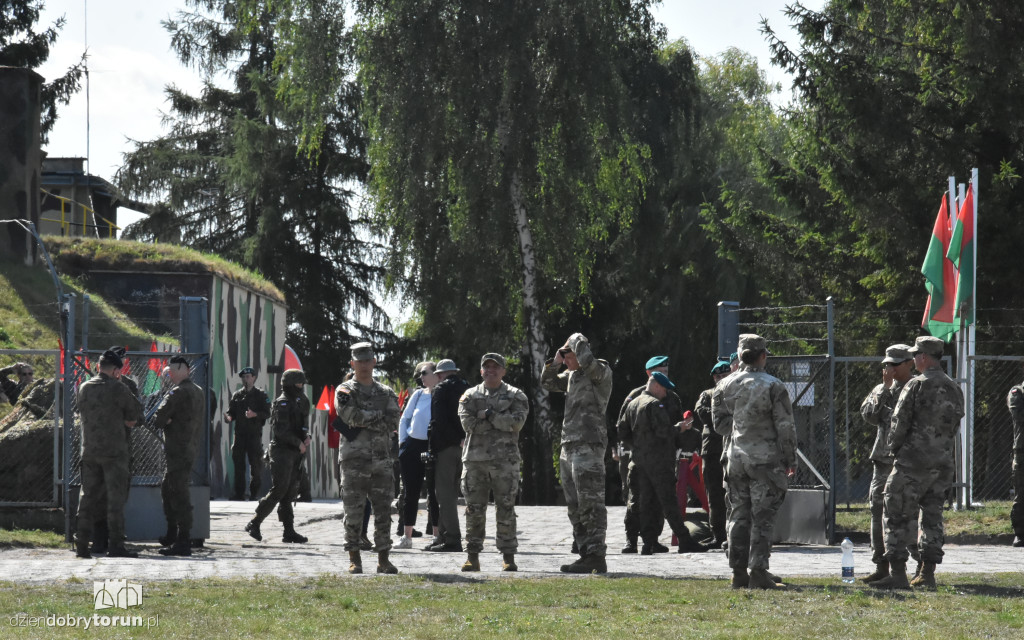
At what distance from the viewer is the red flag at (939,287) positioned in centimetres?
1753

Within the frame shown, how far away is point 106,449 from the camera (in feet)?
40.4

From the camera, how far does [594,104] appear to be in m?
26.1

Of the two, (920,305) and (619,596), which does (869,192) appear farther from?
(619,596)

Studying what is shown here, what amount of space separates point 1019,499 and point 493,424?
6465 millimetres

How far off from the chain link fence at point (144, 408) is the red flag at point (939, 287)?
925cm

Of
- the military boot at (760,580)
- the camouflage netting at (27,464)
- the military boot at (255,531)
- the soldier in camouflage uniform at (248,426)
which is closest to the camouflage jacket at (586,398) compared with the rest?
the military boot at (760,580)

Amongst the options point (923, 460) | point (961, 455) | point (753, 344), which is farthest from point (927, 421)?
point (961, 455)

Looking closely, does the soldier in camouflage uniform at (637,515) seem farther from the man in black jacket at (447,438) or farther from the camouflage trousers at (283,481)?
the camouflage trousers at (283,481)

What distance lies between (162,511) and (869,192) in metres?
13.1

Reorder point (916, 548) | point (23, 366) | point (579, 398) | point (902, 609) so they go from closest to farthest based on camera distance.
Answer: point (902, 609) < point (916, 548) < point (579, 398) < point (23, 366)

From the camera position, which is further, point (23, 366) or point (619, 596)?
point (23, 366)

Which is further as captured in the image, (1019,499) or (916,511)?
(1019,499)

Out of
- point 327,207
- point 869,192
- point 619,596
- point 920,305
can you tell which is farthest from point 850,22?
point 327,207

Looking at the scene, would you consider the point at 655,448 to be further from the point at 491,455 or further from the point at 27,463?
the point at 27,463
